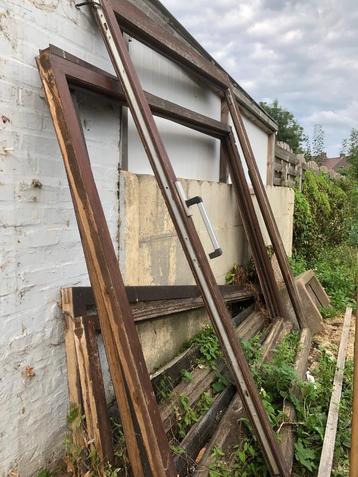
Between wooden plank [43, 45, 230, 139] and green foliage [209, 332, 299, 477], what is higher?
wooden plank [43, 45, 230, 139]

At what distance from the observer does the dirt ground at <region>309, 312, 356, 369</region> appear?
390 cm

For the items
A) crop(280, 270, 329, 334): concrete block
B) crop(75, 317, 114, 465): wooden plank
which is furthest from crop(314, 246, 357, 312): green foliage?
crop(75, 317, 114, 465): wooden plank

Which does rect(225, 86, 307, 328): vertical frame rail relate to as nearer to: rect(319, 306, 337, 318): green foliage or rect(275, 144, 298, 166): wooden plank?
rect(319, 306, 337, 318): green foliage

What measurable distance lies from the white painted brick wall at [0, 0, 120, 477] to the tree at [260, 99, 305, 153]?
28005 millimetres

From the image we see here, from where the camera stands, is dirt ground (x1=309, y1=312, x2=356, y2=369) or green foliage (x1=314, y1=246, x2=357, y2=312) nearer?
dirt ground (x1=309, y1=312, x2=356, y2=369)

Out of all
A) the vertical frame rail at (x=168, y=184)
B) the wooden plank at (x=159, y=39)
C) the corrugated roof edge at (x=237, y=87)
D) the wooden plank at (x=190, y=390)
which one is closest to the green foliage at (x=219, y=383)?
the wooden plank at (x=190, y=390)

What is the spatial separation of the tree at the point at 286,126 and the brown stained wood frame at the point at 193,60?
25625mm

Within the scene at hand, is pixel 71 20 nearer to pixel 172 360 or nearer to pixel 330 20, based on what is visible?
pixel 330 20

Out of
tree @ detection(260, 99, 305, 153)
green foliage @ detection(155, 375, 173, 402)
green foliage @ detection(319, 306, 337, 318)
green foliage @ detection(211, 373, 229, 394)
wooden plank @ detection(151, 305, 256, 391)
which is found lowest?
green foliage @ detection(319, 306, 337, 318)

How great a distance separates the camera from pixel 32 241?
1.83 metres

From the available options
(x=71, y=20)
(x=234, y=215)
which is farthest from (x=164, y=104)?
(x=234, y=215)

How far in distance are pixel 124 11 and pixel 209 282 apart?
166cm

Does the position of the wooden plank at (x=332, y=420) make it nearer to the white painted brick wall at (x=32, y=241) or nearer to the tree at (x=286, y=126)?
the white painted brick wall at (x=32, y=241)

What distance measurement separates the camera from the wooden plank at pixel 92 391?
73.9 inches
